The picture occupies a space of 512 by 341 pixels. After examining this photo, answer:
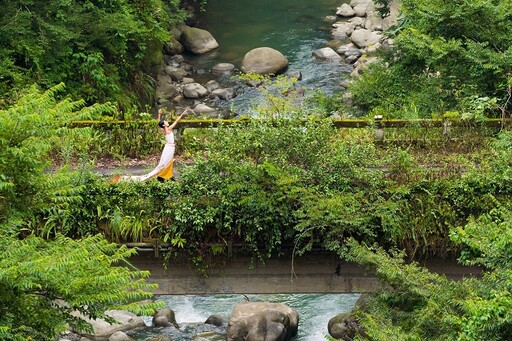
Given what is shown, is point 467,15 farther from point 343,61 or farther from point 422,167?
point 343,61

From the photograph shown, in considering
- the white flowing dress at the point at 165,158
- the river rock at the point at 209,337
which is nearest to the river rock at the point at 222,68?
the river rock at the point at 209,337

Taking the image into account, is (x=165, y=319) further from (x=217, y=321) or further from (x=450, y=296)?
(x=450, y=296)

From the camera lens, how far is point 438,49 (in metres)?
19.4

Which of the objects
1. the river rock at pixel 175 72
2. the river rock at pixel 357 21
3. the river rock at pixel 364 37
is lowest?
the river rock at pixel 175 72

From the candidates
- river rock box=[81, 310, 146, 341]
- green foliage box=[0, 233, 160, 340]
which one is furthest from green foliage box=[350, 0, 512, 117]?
green foliage box=[0, 233, 160, 340]

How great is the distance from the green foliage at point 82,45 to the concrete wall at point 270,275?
9517mm

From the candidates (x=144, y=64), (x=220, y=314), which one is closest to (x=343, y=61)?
(x=144, y=64)

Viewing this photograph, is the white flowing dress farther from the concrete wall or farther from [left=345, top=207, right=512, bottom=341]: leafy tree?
[left=345, top=207, right=512, bottom=341]: leafy tree

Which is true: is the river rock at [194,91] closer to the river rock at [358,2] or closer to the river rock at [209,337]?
the river rock at [358,2]

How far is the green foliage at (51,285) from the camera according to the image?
1025 cm

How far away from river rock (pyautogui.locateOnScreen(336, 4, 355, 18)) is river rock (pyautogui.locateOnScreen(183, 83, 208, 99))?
10083mm

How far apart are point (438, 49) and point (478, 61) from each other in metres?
0.94

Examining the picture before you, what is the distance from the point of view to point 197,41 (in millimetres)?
35219

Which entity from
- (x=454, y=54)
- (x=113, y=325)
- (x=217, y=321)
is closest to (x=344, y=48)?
A: (x=454, y=54)
